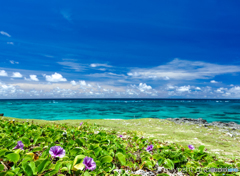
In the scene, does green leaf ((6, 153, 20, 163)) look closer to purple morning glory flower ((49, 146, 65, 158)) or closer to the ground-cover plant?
the ground-cover plant

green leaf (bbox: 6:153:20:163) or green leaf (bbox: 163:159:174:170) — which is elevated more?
green leaf (bbox: 6:153:20:163)

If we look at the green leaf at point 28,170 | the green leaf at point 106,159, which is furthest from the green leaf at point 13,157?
the green leaf at point 106,159

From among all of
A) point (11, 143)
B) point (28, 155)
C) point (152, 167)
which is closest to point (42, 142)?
point (11, 143)

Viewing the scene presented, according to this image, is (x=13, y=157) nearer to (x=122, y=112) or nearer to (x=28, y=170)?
(x=28, y=170)

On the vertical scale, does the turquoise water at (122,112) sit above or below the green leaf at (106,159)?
below

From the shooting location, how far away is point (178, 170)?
2701mm

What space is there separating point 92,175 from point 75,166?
0.25 meters

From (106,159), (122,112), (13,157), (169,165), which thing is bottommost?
(122,112)

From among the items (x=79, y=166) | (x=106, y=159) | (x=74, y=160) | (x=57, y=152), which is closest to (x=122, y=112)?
(x=106, y=159)

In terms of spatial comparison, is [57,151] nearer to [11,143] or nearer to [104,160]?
[104,160]

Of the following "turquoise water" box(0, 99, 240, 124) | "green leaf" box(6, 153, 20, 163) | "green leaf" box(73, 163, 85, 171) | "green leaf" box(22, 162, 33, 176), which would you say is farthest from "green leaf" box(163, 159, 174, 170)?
"turquoise water" box(0, 99, 240, 124)

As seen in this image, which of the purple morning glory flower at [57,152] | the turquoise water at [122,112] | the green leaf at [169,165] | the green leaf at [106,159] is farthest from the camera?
the turquoise water at [122,112]

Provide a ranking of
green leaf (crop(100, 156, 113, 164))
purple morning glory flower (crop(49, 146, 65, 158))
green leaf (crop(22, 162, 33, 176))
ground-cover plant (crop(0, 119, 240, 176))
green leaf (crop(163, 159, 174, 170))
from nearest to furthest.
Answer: green leaf (crop(22, 162, 33, 176)) < ground-cover plant (crop(0, 119, 240, 176)) < purple morning glory flower (crop(49, 146, 65, 158)) < green leaf (crop(100, 156, 113, 164)) < green leaf (crop(163, 159, 174, 170))

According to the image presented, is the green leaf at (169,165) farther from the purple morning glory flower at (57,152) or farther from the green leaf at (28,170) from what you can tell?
the green leaf at (28,170)
